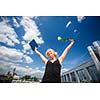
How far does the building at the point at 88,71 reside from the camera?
2.21 meters

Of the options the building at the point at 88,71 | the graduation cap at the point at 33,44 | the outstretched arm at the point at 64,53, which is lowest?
the building at the point at 88,71

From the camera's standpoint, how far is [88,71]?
2.24 metres

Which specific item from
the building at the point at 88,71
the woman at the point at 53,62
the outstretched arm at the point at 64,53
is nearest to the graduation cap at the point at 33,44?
the woman at the point at 53,62

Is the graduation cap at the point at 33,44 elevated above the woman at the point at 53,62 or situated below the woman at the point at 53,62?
above

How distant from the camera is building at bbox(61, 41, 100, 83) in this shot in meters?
2.21

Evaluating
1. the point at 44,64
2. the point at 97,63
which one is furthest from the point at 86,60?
the point at 44,64

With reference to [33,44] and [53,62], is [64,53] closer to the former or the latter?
[53,62]

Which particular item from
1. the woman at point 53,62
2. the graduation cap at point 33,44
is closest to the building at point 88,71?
the woman at point 53,62

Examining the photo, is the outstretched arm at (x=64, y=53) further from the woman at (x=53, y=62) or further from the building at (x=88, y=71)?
the building at (x=88, y=71)
